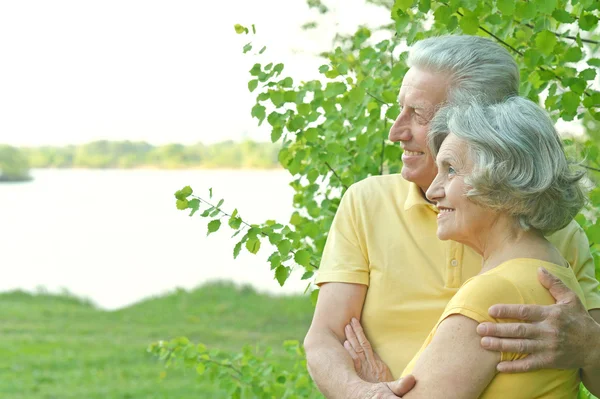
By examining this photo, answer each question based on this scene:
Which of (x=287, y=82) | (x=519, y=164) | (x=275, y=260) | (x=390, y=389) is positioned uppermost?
(x=287, y=82)

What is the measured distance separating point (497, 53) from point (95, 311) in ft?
29.5

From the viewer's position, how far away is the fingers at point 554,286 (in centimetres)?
166

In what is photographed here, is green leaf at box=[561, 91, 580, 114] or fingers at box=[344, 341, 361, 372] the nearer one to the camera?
fingers at box=[344, 341, 361, 372]

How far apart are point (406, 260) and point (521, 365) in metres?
0.59

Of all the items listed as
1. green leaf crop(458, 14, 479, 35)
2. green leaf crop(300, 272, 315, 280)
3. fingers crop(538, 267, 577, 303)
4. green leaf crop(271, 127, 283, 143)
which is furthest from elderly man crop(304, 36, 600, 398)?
green leaf crop(271, 127, 283, 143)

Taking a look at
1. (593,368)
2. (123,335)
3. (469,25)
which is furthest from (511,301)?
(123,335)

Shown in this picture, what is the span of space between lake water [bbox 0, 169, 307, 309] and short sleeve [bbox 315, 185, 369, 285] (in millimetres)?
7306

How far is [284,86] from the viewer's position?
2.92 m

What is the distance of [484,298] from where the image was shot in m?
1.59

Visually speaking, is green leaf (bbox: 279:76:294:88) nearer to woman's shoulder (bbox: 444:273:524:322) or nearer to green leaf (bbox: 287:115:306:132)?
green leaf (bbox: 287:115:306:132)

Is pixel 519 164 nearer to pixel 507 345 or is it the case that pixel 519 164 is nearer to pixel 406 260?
pixel 507 345

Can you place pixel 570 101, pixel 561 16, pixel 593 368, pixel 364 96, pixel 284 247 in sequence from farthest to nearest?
pixel 364 96 → pixel 284 247 → pixel 570 101 → pixel 561 16 → pixel 593 368

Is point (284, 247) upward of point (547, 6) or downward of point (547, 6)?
downward

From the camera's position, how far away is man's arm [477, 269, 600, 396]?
158cm
